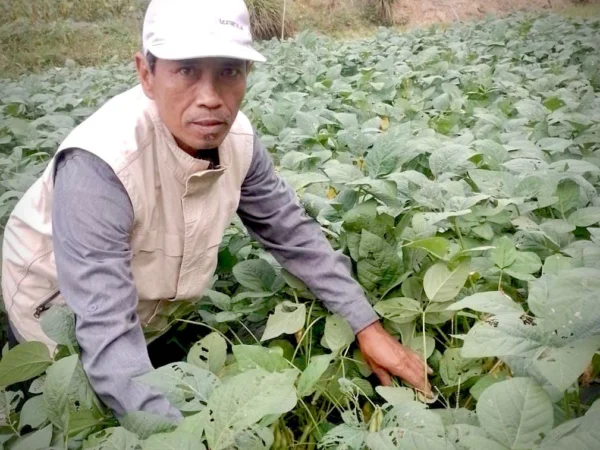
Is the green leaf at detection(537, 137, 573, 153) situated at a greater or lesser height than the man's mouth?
lesser

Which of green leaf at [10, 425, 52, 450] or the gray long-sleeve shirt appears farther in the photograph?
the gray long-sleeve shirt

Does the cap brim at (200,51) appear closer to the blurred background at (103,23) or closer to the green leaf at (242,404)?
the green leaf at (242,404)

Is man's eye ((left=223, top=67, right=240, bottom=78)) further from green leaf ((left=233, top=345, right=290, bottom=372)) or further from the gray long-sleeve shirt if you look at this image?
green leaf ((left=233, top=345, right=290, bottom=372))

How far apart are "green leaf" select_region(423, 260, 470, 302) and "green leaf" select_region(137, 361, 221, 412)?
0.49 metres

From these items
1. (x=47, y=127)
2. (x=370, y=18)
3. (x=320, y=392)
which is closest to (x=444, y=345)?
(x=320, y=392)

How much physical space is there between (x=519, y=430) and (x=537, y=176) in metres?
0.95

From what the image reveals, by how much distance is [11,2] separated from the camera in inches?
279

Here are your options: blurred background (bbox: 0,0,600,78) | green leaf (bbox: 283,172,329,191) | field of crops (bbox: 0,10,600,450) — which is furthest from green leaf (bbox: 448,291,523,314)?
blurred background (bbox: 0,0,600,78)

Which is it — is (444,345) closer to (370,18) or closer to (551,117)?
(551,117)

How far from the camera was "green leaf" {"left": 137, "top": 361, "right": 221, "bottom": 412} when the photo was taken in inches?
37.1

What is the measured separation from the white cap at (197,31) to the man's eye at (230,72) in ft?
0.17

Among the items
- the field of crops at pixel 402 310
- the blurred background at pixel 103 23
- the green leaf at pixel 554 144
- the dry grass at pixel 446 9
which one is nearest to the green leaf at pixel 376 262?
the field of crops at pixel 402 310

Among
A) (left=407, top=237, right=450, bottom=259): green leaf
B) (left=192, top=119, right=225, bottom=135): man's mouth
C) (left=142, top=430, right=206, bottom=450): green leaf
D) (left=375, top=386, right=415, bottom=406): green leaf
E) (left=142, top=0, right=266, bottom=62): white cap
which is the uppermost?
(left=142, top=0, right=266, bottom=62): white cap

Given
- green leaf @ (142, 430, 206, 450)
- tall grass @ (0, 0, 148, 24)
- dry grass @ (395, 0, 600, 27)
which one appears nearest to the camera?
green leaf @ (142, 430, 206, 450)
